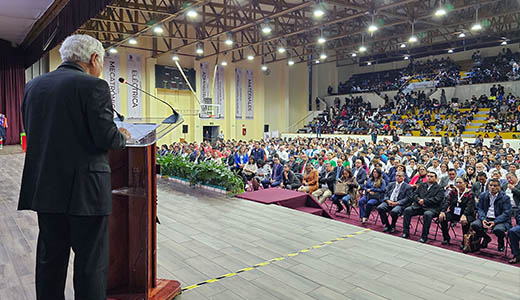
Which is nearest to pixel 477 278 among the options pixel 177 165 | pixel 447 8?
pixel 177 165

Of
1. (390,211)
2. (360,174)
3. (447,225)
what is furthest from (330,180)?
(447,225)

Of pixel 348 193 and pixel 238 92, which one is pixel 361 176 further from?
pixel 238 92

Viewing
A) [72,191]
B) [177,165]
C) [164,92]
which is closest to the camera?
[72,191]

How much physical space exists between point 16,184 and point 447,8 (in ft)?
41.8

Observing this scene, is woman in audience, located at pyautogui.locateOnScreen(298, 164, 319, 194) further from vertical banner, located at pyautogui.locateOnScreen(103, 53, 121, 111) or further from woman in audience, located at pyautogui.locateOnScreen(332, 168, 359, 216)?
vertical banner, located at pyautogui.locateOnScreen(103, 53, 121, 111)

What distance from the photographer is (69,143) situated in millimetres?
1425

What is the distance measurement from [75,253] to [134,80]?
17454 mm

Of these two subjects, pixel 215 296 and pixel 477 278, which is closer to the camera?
pixel 215 296

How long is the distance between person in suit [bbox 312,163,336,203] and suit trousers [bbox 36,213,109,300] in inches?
241

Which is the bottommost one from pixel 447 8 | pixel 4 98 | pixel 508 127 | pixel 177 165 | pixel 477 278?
pixel 477 278

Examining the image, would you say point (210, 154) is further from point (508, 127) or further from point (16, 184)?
point (508, 127)

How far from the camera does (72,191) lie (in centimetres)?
141

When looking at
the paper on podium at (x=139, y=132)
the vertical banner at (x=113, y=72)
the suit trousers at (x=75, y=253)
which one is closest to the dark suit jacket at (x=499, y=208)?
the paper on podium at (x=139, y=132)

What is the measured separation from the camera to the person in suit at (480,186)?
19.8 feet
